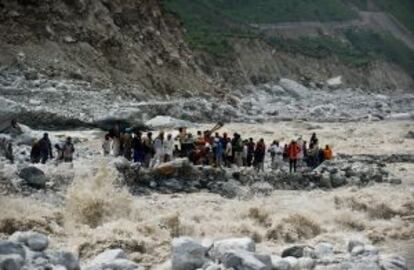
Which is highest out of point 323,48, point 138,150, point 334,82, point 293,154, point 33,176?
point 323,48

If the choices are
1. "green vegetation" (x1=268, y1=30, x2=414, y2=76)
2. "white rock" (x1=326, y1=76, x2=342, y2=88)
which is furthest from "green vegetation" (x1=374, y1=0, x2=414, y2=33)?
"white rock" (x1=326, y1=76, x2=342, y2=88)

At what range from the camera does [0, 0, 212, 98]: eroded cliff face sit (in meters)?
40.3

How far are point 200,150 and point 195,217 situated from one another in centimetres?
510

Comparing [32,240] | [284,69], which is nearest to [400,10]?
[284,69]

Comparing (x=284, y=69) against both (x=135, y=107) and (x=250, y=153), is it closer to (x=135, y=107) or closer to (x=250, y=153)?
(x=135, y=107)

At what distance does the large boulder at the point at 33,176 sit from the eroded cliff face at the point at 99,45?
1918 centimetres

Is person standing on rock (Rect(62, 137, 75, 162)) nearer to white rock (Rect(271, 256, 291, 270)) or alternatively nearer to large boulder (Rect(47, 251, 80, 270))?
large boulder (Rect(47, 251, 80, 270))

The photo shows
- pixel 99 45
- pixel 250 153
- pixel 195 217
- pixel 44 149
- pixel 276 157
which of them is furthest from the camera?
pixel 99 45

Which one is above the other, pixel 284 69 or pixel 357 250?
pixel 284 69

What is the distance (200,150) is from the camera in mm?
23469

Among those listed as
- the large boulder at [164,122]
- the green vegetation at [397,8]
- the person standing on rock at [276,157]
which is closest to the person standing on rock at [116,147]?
the person standing on rock at [276,157]

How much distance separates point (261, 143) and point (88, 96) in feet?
49.2

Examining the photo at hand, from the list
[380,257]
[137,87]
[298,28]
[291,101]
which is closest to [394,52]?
[298,28]

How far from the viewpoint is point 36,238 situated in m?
14.0
